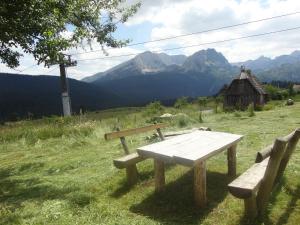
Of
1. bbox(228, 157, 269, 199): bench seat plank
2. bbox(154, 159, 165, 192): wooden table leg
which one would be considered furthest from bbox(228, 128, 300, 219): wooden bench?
bbox(154, 159, 165, 192): wooden table leg

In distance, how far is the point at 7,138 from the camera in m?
16.7

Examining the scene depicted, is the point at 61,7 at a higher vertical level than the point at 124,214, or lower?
higher

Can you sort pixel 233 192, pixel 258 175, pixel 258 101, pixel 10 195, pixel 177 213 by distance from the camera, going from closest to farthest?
pixel 233 192 → pixel 258 175 → pixel 177 213 → pixel 10 195 → pixel 258 101

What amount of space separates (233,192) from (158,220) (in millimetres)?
1353

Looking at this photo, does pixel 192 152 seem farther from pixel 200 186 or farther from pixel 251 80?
pixel 251 80

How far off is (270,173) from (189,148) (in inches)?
61.4

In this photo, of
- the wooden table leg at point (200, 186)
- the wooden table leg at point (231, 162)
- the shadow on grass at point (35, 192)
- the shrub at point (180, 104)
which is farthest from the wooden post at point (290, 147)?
the shrub at point (180, 104)

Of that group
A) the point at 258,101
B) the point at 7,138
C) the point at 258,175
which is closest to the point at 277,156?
the point at 258,175

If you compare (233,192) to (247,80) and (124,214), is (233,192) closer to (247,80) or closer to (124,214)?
(124,214)

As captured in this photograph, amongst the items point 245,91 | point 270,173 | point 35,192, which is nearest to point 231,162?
point 270,173

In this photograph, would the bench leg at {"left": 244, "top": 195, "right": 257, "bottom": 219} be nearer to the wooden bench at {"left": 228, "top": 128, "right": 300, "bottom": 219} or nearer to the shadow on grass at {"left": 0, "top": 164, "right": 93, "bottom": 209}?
the wooden bench at {"left": 228, "top": 128, "right": 300, "bottom": 219}

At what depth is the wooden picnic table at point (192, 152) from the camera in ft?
19.2

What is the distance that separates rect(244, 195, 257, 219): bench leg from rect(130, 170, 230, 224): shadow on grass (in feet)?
2.27

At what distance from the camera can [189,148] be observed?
6.37 meters
